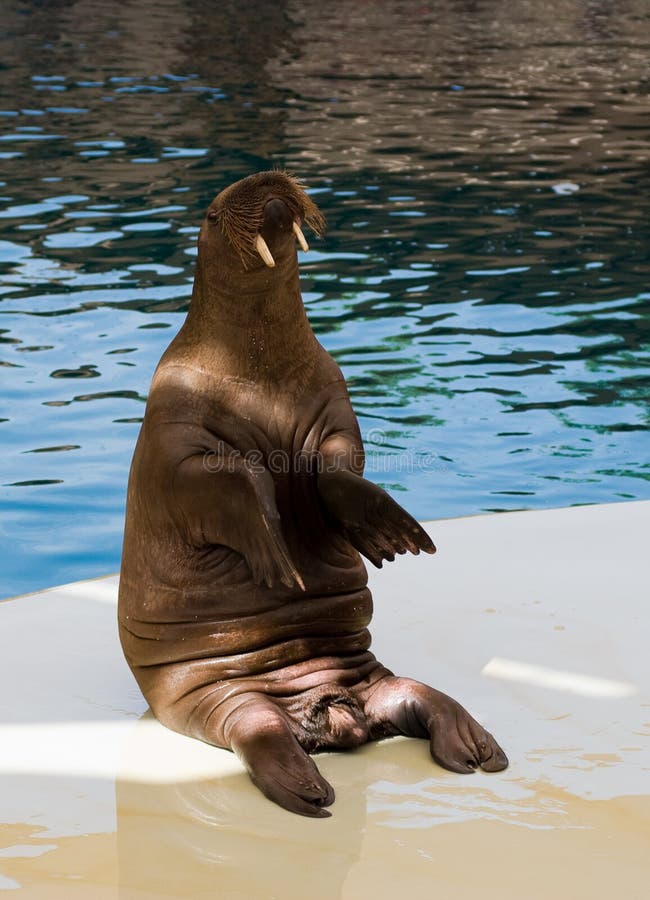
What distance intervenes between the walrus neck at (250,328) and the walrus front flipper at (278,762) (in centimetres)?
78

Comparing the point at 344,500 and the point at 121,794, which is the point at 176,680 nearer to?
the point at 121,794

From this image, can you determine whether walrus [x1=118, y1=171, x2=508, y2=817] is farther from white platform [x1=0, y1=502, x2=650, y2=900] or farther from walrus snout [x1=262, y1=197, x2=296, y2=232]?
white platform [x1=0, y1=502, x2=650, y2=900]

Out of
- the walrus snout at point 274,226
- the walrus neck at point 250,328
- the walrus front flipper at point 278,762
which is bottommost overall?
the walrus front flipper at point 278,762

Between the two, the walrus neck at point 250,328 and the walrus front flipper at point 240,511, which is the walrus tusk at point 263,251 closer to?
the walrus neck at point 250,328

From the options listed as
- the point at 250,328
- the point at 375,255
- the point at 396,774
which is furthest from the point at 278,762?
the point at 375,255

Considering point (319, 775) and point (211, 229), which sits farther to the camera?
point (211, 229)

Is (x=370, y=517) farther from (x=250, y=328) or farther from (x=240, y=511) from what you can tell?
(x=250, y=328)

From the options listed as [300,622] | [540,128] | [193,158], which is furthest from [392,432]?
[540,128]

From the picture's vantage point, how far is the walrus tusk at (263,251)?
3.14m

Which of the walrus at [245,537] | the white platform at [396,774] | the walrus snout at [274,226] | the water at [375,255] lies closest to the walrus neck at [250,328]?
the walrus at [245,537]

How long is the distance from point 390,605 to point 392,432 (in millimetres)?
3152

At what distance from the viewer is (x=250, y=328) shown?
3.31m

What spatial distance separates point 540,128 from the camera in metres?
14.1

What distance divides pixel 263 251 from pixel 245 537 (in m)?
0.63
